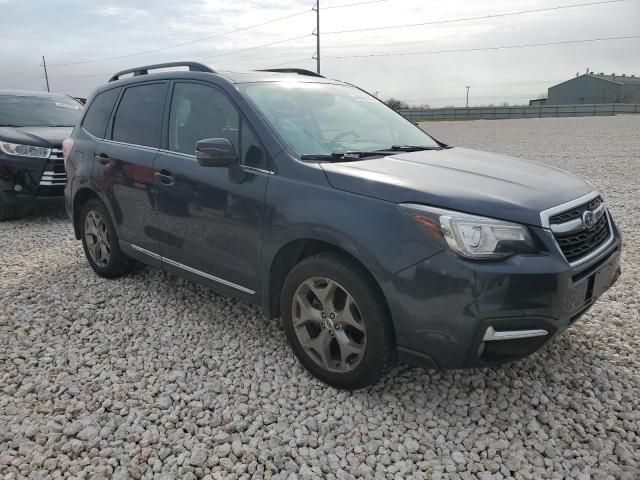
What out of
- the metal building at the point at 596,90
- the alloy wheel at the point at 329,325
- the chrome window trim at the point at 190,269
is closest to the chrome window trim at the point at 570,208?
the alloy wheel at the point at 329,325

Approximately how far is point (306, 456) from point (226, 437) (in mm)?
428

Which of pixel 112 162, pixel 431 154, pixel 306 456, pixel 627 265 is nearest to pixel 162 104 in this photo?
pixel 112 162

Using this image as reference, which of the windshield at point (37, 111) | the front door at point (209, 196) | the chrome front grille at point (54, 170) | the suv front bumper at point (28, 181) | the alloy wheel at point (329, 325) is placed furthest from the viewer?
the windshield at point (37, 111)

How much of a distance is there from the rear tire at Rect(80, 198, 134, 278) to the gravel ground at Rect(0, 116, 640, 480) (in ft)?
1.80

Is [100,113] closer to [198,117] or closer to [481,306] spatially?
[198,117]

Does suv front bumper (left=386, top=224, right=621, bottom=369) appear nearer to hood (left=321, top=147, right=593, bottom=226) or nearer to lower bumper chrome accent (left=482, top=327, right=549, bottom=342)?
lower bumper chrome accent (left=482, top=327, right=549, bottom=342)

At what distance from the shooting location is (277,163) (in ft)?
9.75

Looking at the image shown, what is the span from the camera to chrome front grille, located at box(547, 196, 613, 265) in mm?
2492

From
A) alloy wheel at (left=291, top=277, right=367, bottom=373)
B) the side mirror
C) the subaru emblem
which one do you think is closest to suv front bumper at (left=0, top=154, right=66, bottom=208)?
the side mirror

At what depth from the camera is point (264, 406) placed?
2.80 metres

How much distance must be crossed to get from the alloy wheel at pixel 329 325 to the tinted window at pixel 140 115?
1.84m

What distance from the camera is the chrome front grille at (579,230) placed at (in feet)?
8.18

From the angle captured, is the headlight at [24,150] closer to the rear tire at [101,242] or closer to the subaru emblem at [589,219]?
the rear tire at [101,242]

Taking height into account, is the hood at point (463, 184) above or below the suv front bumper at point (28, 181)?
above
